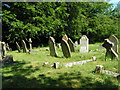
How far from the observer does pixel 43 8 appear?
70.6ft

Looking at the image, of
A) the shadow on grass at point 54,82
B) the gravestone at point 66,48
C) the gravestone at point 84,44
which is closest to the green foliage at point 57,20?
the gravestone at point 84,44

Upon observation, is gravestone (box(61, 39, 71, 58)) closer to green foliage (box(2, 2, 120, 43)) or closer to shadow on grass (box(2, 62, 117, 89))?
shadow on grass (box(2, 62, 117, 89))

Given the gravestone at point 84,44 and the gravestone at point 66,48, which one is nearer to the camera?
the gravestone at point 66,48

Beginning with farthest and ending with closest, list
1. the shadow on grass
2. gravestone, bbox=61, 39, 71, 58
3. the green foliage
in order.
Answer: the green foliage, gravestone, bbox=61, 39, 71, 58, the shadow on grass

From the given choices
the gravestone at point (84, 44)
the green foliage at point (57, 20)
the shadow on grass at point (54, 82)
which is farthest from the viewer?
the green foliage at point (57, 20)

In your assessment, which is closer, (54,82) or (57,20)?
(54,82)

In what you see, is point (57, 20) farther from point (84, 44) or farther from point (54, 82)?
point (54, 82)

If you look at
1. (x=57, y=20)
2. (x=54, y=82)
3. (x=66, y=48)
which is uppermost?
(x=57, y=20)

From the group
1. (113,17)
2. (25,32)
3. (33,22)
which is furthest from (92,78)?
(113,17)

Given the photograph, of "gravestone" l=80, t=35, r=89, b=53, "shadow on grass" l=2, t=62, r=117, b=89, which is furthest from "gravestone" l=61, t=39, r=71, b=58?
"shadow on grass" l=2, t=62, r=117, b=89

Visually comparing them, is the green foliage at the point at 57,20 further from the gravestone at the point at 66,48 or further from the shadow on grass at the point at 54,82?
the shadow on grass at the point at 54,82

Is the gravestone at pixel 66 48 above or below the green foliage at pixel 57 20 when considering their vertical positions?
below

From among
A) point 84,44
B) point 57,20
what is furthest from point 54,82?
point 57,20

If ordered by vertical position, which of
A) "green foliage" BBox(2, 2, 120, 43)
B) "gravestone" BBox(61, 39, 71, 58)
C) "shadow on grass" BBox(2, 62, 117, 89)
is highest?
"green foliage" BBox(2, 2, 120, 43)
